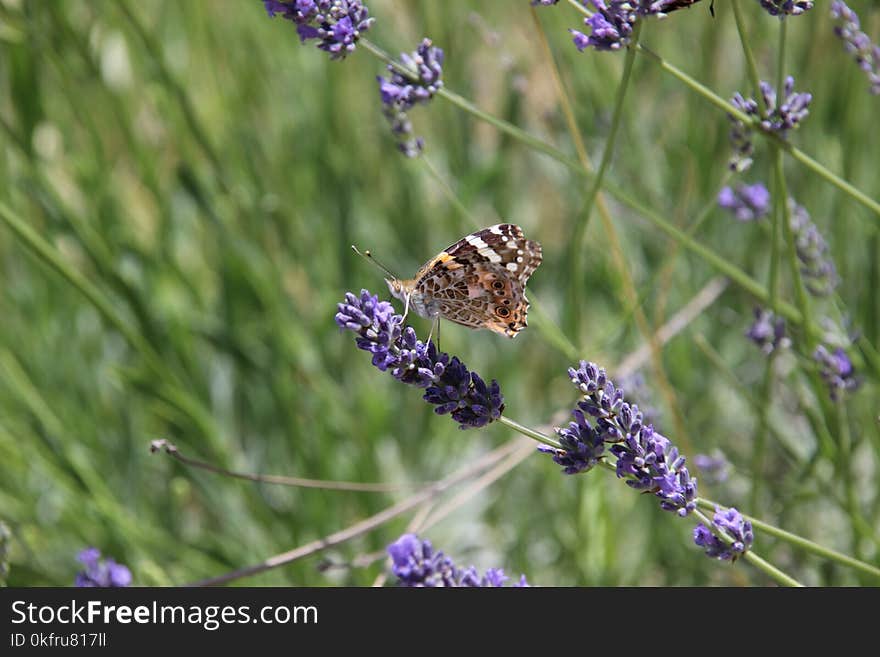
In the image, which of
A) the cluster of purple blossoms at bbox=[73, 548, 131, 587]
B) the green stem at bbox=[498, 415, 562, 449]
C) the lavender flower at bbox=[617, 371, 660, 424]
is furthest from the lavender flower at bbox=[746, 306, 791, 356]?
the cluster of purple blossoms at bbox=[73, 548, 131, 587]

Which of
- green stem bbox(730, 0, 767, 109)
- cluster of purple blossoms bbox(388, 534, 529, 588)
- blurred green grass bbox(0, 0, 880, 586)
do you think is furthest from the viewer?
blurred green grass bbox(0, 0, 880, 586)

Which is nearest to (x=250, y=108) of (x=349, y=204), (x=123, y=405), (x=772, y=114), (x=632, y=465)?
(x=349, y=204)

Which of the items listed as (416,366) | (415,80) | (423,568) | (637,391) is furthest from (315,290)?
(416,366)

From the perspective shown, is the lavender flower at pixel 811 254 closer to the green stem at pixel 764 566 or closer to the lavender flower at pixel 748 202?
the lavender flower at pixel 748 202

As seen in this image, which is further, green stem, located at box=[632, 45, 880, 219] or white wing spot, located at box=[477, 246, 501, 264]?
white wing spot, located at box=[477, 246, 501, 264]

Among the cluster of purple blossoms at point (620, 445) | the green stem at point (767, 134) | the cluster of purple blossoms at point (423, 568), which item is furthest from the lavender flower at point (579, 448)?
the green stem at point (767, 134)

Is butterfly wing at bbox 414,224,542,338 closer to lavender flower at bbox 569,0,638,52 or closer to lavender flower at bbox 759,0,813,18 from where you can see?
lavender flower at bbox 569,0,638,52

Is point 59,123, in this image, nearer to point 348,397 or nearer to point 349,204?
point 349,204
